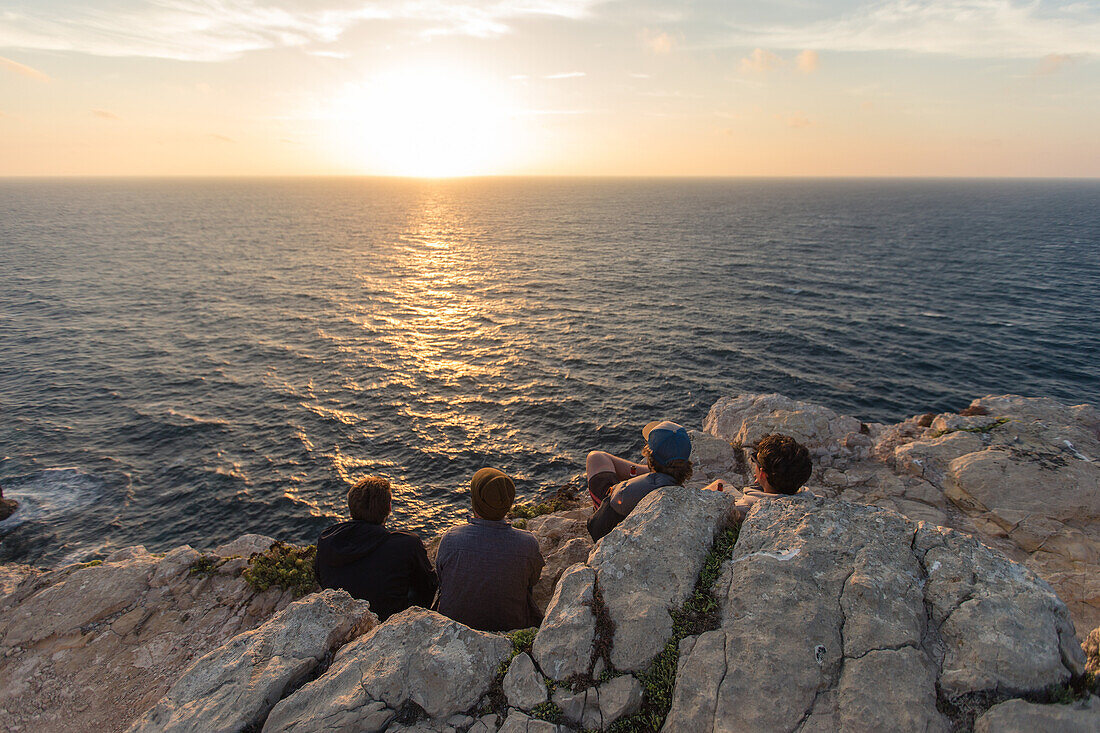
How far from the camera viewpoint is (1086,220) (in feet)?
392

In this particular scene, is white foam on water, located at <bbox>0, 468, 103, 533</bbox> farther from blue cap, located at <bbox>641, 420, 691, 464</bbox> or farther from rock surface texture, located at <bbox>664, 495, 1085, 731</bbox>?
rock surface texture, located at <bbox>664, 495, 1085, 731</bbox>

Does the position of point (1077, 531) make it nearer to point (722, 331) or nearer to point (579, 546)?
point (579, 546)

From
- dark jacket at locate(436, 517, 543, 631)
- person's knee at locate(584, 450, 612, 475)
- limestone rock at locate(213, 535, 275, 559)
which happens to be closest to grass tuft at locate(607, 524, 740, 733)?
dark jacket at locate(436, 517, 543, 631)

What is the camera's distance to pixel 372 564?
837 cm

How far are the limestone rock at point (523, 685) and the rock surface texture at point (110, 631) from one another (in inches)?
294

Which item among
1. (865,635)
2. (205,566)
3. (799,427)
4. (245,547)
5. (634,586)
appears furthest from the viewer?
(799,427)

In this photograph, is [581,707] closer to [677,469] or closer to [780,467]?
[677,469]

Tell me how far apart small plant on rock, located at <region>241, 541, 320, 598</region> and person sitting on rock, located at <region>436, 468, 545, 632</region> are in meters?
5.41

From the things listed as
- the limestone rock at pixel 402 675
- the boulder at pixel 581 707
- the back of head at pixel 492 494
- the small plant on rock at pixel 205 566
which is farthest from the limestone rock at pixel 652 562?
the small plant on rock at pixel 205 566

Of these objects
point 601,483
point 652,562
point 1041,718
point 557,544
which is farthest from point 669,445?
point 557,544

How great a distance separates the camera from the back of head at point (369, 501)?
8.37m

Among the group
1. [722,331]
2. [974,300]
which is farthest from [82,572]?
[974,300]

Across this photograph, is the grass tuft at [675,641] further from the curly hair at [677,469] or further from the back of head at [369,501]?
the back of head at [369,501]

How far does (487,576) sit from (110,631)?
31.8ft
